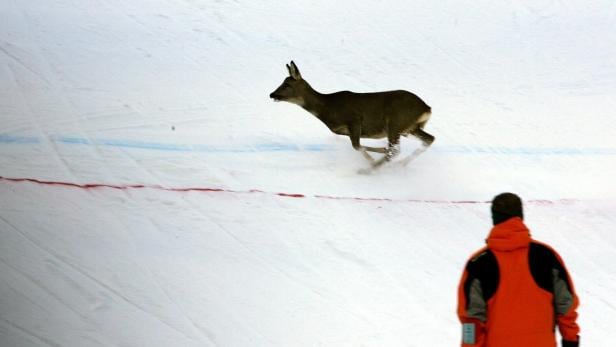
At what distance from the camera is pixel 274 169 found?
9625 millimetres

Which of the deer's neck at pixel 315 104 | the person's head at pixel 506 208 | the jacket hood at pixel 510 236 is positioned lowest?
the jacket hood at pixel 510 236

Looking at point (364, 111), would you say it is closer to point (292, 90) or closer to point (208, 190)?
point (292, 90)

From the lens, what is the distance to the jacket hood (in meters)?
3.71

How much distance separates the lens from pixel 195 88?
12461 mm

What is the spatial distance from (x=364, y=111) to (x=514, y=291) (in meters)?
5.41

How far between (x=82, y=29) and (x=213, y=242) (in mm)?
7916

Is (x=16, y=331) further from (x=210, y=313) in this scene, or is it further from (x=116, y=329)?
(x=210, y=313)

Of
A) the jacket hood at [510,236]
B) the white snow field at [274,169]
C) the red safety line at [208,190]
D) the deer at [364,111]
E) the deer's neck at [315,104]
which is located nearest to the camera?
the jacket hood at [510,236]

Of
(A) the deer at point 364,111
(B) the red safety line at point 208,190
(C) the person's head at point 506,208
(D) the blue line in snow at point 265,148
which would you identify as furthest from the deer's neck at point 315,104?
(C) the person's head at point 506,208

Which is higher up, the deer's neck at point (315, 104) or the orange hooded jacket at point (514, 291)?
the deer's neck at point (315, 104)

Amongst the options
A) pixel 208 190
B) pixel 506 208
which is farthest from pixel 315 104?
pixel 506 208

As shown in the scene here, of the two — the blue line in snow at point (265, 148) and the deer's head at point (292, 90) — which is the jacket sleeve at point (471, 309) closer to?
the deer's head at point (292, 90)

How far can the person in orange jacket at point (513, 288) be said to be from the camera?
3729 millimetres

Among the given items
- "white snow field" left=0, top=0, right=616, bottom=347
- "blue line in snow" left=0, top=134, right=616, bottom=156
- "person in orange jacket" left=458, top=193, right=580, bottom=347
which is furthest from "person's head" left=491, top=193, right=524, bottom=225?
"blue line in snow" left=0, top=134, right=616, bottom=156
